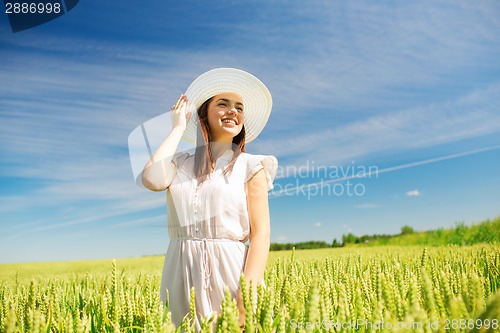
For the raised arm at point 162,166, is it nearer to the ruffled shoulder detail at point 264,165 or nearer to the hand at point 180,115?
the hand at point 180,115

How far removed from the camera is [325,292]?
1659 mm

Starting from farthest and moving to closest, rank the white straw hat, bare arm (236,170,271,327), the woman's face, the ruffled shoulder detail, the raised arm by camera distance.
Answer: the white straw hat < the woman's face < the ruffled shoulder detail < the raised arm < bare arm (236,170,271,327)

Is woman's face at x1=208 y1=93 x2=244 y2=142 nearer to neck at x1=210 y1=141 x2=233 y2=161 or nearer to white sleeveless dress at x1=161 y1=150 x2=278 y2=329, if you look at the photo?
neck at x1=210 y1=141 x2=233 y2=161

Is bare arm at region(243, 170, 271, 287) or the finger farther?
the finger

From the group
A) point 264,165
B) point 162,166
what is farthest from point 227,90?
point 162,166

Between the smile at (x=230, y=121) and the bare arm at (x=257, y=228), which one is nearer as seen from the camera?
the bare arm at (x=257, y=228)

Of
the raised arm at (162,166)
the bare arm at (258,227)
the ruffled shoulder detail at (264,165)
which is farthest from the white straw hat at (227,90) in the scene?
the bare arm at (258,227)

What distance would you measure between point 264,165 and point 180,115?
685 millimetres

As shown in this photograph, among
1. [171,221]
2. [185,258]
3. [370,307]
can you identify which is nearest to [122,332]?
[185,258]

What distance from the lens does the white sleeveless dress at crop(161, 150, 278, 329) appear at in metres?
2.59

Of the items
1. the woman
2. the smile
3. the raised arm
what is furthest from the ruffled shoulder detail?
the raised arm

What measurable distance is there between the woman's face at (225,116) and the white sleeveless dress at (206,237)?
249 millimetres

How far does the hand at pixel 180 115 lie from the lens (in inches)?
117

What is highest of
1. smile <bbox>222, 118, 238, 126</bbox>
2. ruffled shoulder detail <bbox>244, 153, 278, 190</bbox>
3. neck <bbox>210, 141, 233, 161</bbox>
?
smile <bbox>222, 118, 238, 126</bbox>
